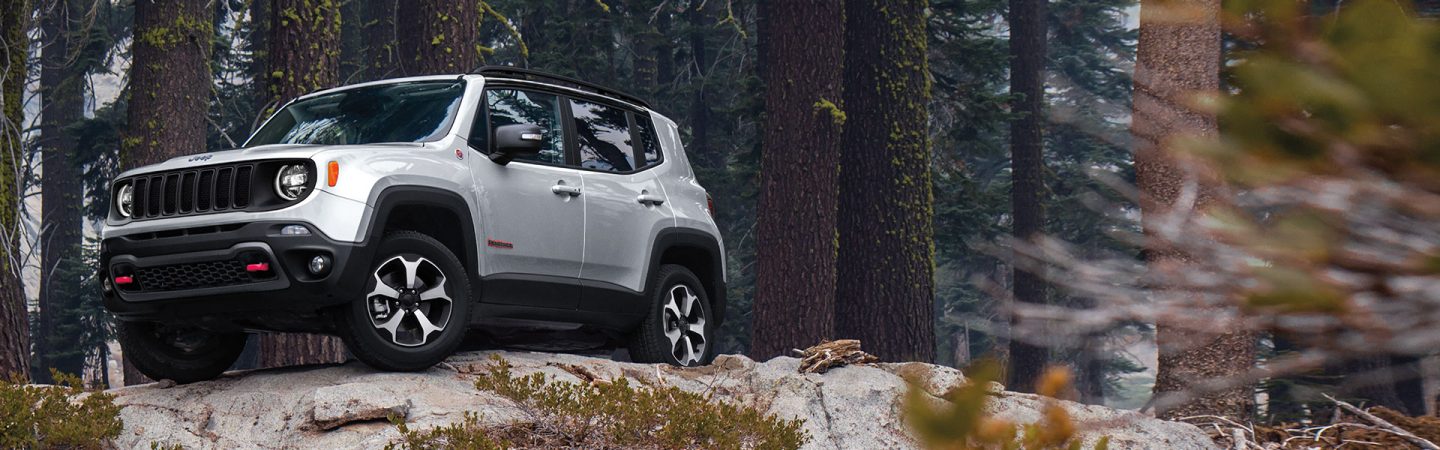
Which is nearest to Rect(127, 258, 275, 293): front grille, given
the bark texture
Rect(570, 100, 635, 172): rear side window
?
Rect(570, 100, 635, 172): rear side window

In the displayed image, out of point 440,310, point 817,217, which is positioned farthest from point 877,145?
point 440,310

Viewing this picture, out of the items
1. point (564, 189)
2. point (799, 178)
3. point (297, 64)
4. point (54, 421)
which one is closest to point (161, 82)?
point (297, 64)

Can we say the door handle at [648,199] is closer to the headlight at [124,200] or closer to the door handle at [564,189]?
the door handle at [564,189]

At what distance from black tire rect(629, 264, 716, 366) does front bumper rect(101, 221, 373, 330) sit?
2.40m

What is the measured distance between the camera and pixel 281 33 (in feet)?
34.5

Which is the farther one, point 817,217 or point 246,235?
point 817,217

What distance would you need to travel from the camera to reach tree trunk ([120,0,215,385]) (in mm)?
15094

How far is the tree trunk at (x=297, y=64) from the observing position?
→ 10.4m

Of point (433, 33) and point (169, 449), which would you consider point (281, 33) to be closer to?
point (433, 33)

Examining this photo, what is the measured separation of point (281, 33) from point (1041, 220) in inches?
720

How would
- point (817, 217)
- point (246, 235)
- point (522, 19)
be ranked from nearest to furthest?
point (246, 235) < point (817, 217) < point (522, 19)

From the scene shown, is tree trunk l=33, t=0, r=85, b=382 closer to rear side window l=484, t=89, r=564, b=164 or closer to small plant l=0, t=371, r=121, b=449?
rear side window l=484, t=89, r=564, b=164

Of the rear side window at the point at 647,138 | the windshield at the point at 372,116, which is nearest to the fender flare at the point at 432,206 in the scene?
the windshield at the point at 372,116

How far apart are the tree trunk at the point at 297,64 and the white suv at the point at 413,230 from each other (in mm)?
2510
